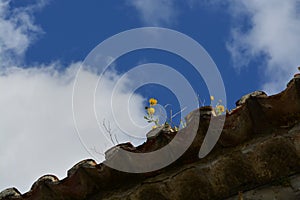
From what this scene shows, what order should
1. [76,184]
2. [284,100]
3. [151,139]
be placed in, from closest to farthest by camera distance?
1. [284,100]
2. [151,139]
3. [76,184]

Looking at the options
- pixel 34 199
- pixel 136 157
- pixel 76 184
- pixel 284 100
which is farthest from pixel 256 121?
pixel 34 199

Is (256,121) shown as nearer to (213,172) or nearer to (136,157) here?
(213,172)

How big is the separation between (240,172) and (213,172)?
6.1 inches

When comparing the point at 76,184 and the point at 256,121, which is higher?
the point at 76,184

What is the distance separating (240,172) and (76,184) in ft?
3.53

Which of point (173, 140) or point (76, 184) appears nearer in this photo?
point (173, 140)

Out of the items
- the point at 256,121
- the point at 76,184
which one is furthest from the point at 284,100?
the point at 76,184

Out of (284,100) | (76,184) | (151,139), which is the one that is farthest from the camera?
(76,184)

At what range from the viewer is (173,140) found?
3670 millimetres

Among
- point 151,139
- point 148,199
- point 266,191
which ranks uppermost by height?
point 151,139

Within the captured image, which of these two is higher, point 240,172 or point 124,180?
point 124,180

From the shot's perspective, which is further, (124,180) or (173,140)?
(124,180)

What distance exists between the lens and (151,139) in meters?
3.75

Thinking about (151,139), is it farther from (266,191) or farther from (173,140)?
(266,191)
